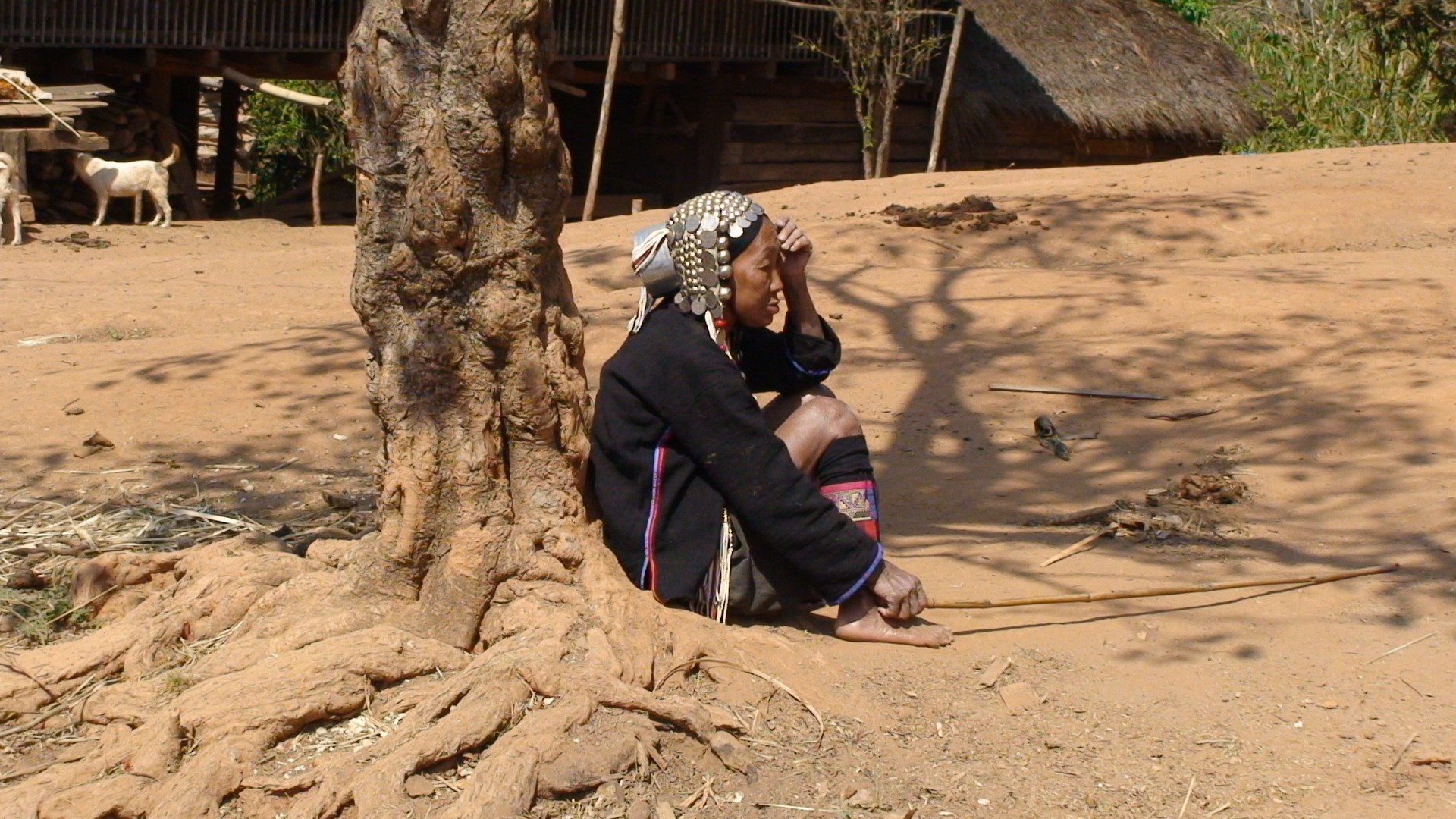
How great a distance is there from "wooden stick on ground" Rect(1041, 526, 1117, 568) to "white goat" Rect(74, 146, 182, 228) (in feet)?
36.3

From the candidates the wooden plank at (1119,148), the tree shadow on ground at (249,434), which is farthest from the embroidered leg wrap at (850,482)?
the wooden plank at (1119,148)

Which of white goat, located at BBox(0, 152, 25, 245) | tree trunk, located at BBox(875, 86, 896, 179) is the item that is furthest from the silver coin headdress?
tree trunk, located at BBox(875, 86, 896, 179)

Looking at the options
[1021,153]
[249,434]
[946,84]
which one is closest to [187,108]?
[946,84]

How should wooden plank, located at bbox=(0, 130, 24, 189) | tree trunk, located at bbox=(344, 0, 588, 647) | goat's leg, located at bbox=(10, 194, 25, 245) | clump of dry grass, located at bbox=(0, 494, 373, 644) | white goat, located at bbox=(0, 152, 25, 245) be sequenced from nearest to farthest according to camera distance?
tree trunk, located at bbox=(344, 0, 588, 647) → clump of dry grass, located at bbox=(0, 494, 373, 644) → white goat, located at bbox=(0, 152, 25, 245) → goat's leg, located at bbox=(10, 194, 25, 245) → wooden plank, located at bbox=(0, 130, 24, 189)

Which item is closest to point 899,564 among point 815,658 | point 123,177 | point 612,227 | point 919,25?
point 815,658

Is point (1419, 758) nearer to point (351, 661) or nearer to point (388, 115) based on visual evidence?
point (351, 661)

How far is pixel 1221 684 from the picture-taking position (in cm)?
300

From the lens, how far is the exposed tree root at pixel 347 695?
254 centimetres

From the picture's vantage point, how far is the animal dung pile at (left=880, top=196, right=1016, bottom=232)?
328 inches

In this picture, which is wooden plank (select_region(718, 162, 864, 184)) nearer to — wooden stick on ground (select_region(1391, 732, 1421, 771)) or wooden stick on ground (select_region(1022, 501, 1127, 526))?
wooden stick on ground (select_region(1022, 501, 1127, 526))

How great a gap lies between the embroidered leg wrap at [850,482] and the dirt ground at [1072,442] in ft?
0.98

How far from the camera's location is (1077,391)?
5680mm

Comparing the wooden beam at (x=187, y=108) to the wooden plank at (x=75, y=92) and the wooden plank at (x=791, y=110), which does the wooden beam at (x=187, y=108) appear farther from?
the wooden plank at (x=791, y=110)

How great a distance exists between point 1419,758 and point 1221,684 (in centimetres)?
43
